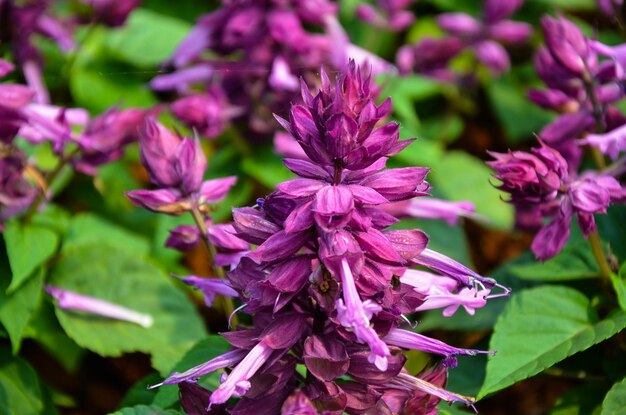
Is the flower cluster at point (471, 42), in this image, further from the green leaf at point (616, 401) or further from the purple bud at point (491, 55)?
the green leaf at point (616, 401)

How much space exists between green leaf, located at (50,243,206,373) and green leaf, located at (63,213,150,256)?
0.16m

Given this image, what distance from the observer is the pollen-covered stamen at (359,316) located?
93 cm

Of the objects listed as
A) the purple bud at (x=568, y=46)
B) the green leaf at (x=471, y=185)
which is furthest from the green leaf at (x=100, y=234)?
the purple bud at (x=568, y=46)

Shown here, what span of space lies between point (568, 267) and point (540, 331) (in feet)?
0.71

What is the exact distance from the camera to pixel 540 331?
131cm

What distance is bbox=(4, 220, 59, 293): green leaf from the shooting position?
56.9 inches

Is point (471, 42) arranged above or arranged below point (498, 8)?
below

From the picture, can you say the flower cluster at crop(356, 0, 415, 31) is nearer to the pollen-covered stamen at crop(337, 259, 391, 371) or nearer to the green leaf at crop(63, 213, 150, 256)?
the green leaf at crop(63, 213, 150, 256)

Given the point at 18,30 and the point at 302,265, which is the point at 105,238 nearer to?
the point at 18,30

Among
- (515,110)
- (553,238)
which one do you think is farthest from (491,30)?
(553,238)

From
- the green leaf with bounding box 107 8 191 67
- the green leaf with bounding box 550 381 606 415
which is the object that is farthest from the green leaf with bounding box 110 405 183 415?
the green leaf with bounding box 107 8 191 67

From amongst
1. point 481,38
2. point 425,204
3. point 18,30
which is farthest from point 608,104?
point 18,30

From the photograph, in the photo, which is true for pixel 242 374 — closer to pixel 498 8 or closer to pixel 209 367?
pixel 209 367

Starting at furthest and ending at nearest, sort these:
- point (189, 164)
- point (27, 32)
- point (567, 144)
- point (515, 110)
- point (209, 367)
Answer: point (515, 110)
point (27, 32)
point (567, 144)
point (189, 164)
point (209, 367)
